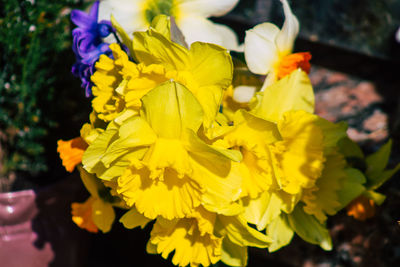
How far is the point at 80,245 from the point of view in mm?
1210

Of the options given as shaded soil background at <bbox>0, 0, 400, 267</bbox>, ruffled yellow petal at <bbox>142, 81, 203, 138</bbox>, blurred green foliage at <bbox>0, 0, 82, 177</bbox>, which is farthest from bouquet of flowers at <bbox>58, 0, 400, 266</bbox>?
blurred green foliage at <bbox>0, 0, 82, 177</bbox>

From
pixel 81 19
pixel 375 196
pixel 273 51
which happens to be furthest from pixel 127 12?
pixel 375 196

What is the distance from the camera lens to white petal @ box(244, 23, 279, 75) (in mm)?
754

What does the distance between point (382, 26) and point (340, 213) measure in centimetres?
65

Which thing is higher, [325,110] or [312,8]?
[312,8]

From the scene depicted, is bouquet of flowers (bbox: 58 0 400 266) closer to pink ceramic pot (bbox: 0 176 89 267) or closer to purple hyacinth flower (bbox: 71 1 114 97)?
purple hyacinth flower (bbox: 71 1 114 97)

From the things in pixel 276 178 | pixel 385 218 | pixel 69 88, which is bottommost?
pixel 385 218

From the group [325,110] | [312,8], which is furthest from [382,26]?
[325,110]

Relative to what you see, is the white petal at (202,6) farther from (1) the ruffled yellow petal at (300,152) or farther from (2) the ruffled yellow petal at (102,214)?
(2) the ruffled yellow petal at (102,214)

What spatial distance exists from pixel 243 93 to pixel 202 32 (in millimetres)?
174

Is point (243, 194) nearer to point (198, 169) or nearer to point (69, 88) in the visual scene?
point (198, 169)

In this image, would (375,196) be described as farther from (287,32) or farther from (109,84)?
(109,84)

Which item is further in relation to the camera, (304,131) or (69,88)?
(69,88)

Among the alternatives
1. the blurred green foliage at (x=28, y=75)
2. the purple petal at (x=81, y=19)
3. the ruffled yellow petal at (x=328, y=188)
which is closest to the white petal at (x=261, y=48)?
the ruffled yellow petal at (x=328, y=188)
